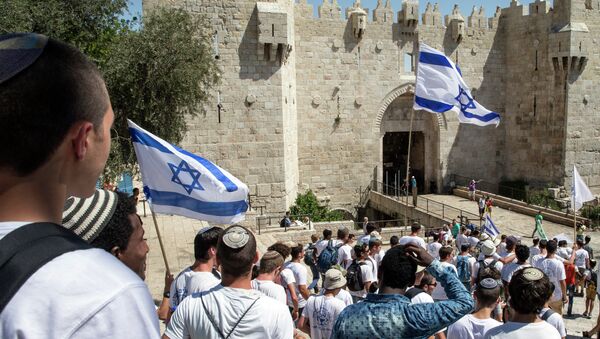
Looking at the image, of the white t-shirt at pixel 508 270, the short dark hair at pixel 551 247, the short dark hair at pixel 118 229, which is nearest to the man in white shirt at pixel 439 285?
the white t-shirt at pixel 508 270

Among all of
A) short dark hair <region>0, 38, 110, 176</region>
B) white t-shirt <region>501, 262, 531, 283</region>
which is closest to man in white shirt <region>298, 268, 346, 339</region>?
white t-shirt <region>501, 262, 531, 283</region>

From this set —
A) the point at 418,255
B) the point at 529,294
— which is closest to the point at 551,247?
the point at 529,294

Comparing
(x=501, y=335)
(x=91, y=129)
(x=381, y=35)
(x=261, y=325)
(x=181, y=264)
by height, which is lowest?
(x=181, y=264)

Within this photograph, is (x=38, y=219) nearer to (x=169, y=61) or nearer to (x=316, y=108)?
(x=169, y=61)

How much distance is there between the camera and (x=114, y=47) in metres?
11.8

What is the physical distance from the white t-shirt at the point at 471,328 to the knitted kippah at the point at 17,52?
11.6ft

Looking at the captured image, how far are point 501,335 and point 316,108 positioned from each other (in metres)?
18.5

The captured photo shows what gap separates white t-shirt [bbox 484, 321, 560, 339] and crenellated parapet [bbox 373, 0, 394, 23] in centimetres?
2039

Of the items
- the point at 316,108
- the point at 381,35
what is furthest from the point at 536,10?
the point at 316,108

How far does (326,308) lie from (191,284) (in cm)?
123

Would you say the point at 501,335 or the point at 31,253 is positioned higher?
the point at 31,253

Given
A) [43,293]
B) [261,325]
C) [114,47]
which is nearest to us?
[43,293]

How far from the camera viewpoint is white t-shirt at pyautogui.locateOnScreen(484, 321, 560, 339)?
307 centimetres

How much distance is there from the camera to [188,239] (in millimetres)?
12734
